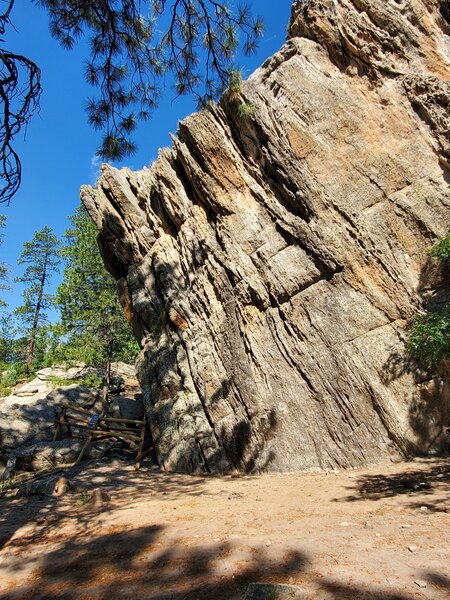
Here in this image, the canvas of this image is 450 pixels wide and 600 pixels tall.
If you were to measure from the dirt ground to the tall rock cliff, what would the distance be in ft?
5.56

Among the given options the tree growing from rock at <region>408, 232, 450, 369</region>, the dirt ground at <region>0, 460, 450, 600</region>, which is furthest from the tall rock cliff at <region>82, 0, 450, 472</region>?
the dirt ground at <region>0, 460, 450, 600</region>

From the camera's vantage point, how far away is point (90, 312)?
2125cm

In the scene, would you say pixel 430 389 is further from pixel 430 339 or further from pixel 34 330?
pixel 34 330

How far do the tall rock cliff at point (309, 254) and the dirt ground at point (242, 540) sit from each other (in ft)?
5.56

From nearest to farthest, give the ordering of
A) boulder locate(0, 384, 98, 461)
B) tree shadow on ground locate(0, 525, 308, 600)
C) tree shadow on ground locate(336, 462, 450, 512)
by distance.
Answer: tree shadow on ground locate(0, 525, 308, 600) → tree shadow on ground locate(336, 462, 450, 512) → boulder locate(0, 384, 98, 461)

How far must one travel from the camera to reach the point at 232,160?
13.0 m

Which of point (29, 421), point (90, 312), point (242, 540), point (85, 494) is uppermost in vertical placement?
point (90, 312)

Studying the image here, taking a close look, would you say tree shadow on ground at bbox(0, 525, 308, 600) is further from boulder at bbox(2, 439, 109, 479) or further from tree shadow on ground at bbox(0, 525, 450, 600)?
boulder at bbox(2, 439, 109, 479)

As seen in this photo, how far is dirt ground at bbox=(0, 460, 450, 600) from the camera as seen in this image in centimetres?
344

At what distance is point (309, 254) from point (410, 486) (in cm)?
650

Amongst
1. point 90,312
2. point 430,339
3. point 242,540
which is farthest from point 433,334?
point 90,312

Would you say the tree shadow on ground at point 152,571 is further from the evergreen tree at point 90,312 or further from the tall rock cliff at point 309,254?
the evergreen tree at point 90,312

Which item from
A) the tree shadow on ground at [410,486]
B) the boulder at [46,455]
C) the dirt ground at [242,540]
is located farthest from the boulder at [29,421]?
the tree shadow on ground at [410,486]

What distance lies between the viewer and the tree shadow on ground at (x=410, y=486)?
18.7 feet
